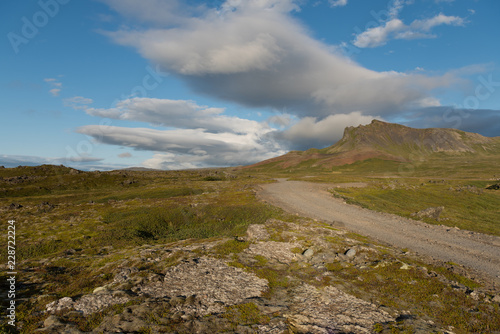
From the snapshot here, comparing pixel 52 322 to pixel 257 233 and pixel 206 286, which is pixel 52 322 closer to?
pixel 206 286

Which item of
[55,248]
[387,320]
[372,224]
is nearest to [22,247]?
[55,248]

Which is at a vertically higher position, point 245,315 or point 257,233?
point 257,233

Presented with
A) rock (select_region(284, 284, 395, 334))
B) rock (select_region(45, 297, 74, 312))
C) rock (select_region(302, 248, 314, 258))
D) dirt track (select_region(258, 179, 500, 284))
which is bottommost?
dirt track (select_region(258, 179, 500, 284))

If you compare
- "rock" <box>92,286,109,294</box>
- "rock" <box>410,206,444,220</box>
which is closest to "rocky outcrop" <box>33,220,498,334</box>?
"rock" <box>92,286,109,294</box>

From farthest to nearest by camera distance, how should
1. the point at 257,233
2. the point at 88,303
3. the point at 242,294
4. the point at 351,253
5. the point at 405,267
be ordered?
1. the point at 257,233
2. the point at 351,253
3. the point at 405,267
4. the point at 242,294
5. the point at 88,303

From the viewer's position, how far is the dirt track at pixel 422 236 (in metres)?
16.8

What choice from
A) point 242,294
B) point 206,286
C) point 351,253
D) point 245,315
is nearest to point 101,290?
point 206,286

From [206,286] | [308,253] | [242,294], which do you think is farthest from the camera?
[308,253]

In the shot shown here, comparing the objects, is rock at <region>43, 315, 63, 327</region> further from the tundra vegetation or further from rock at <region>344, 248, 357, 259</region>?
rock at <region>344, 248, 357, 259</region>

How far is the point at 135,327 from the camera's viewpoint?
7.77 metres

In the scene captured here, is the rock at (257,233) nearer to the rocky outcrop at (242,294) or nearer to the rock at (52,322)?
the rocky outcrop at (242,294)

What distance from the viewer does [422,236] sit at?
22172 mm

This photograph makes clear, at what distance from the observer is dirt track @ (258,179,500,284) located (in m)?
16.8

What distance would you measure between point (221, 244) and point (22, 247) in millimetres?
15909
